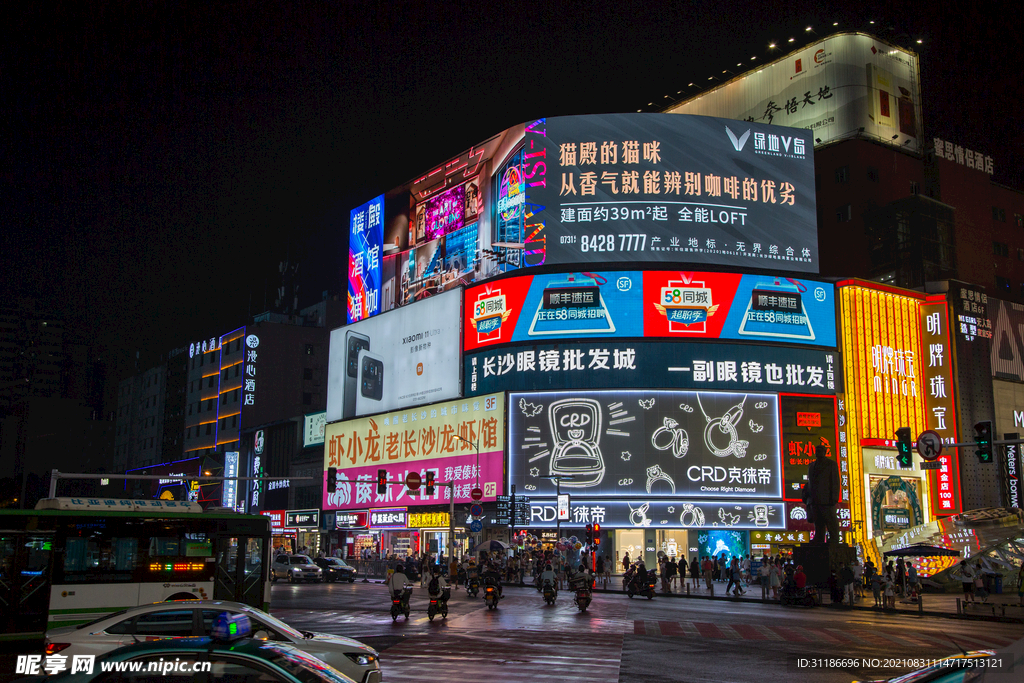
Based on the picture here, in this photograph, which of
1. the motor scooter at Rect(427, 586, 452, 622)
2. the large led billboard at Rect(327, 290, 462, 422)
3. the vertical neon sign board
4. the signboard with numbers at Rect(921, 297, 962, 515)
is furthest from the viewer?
the vertical neon sign board

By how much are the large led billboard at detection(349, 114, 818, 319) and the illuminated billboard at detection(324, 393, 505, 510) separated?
10398 millimetres

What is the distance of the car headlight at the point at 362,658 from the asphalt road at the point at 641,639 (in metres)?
1.84

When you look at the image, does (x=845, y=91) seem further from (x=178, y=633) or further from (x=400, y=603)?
(x=178, y=633)

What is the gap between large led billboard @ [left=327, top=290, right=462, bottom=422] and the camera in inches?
2441

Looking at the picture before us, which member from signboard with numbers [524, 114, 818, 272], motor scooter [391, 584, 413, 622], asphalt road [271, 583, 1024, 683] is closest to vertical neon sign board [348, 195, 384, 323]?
signboard with numbers [524, 114, 818, 272]

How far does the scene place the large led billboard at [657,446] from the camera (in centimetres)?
5331

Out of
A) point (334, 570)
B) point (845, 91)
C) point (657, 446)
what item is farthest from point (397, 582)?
point (845, 91)

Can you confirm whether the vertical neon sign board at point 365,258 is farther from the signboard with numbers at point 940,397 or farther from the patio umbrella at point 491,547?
the signboard with numbers at point 940,397

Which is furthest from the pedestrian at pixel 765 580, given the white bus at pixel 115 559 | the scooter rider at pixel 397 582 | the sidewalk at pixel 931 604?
the white bus at pixel 115 559

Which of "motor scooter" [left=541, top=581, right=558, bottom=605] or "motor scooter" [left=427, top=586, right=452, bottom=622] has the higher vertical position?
"motor scooter" [left=427, top=586, right=452, bottom=622]

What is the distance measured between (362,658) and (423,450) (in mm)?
51818

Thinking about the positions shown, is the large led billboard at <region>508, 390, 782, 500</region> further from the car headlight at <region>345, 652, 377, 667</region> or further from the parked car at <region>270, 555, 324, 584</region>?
the car headlight at <region>345, 652, 377, 667</region>

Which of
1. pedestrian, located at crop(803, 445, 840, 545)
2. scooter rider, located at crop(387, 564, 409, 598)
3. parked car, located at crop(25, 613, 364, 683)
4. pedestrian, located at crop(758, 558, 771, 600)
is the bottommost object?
pedestrian, located at crop(758, 558, 771, 600)

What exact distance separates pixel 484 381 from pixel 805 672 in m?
45.2
